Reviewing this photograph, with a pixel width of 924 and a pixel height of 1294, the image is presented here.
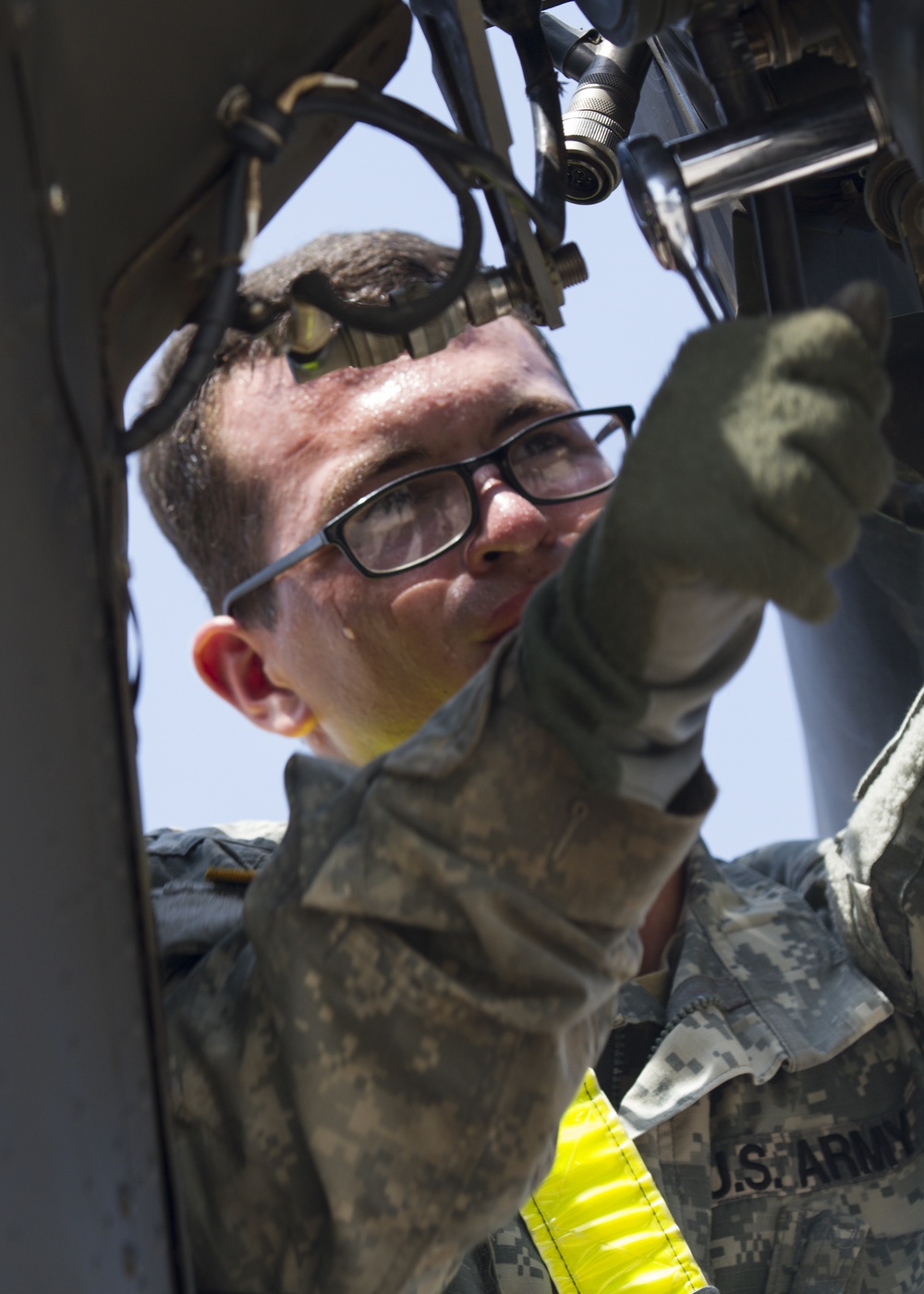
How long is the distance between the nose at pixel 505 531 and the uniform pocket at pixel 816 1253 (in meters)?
0.90

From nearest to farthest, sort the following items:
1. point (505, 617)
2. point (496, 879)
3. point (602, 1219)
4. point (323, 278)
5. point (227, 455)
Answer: point (496, 879), point (323, 278), point (602, 1219), point (505, 617), point (227, 455)

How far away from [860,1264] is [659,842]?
1028mm

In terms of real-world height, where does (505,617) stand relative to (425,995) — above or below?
above

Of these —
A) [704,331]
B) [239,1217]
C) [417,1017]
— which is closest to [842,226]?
[704,331]

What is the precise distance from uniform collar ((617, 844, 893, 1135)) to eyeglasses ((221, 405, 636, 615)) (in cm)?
61

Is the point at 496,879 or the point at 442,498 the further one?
the point at 442,498

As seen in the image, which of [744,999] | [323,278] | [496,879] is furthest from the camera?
[744,999]

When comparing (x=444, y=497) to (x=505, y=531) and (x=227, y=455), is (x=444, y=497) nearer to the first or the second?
(x=505, y=531)

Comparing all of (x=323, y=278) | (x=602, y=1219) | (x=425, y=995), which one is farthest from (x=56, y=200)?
(x=602, y=1219)

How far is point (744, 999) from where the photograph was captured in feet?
6.36

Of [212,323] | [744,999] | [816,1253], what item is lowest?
[816,1253]

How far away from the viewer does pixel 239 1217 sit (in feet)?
3.56

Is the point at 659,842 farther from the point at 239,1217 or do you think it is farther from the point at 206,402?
the point at 206,402

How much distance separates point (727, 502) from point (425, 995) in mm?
418
